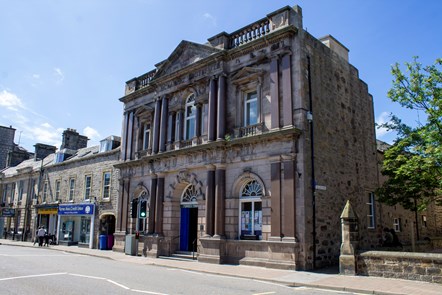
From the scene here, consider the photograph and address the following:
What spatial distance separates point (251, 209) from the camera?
56.1 feet

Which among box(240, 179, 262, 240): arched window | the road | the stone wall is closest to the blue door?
box(240, 179, 262, 240): arched window

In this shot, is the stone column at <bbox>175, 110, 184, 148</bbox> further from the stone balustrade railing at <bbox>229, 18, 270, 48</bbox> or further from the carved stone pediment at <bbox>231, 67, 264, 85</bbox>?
the stone balustrade railing at <bbox>229, 18, 270, 48</bbox>

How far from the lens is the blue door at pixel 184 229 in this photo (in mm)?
20547

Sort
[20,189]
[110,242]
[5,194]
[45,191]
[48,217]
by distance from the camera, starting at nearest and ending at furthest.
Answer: [110,242], [48,217], [45,191], [20,189], [5,194]

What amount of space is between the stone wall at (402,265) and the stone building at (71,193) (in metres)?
18.4

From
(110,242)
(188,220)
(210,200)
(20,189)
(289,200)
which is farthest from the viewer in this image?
(20,189)

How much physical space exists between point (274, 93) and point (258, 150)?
105 inches

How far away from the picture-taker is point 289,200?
50.0ft

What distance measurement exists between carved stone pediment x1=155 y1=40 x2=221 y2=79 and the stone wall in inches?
487

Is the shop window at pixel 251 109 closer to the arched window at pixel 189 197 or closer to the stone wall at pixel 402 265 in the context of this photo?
the arched window at pixel 189 197

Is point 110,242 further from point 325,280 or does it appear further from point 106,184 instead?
point 325,280

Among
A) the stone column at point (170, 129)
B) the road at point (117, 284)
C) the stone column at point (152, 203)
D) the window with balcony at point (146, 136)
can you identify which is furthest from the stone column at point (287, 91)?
the window with balcony at point (146, 136)

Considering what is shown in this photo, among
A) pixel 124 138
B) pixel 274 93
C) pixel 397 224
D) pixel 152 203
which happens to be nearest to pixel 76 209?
pixel 124 138

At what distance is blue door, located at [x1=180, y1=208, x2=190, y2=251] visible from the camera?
20547 millimetres
